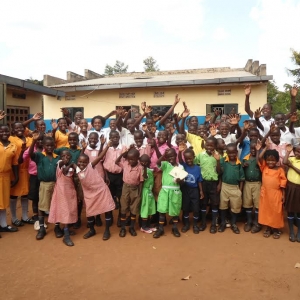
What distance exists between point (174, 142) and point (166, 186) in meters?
1.03

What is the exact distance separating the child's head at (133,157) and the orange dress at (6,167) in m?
1.58

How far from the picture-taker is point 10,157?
3.77 meters

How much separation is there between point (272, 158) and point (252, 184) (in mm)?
471

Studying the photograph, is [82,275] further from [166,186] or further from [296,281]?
[296,281]

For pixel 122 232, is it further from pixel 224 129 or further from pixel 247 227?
pixel 224 129

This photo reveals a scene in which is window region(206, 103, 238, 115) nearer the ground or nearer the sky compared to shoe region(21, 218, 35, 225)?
nearer the sky

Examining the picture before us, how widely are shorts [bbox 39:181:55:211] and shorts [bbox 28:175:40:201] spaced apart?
0.23m

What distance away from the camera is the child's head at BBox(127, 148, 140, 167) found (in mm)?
3721

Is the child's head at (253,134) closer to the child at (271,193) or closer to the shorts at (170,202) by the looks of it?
the child at (271,193)

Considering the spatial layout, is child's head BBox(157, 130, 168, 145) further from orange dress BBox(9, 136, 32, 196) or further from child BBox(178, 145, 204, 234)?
orange dress BBox(9, 136, 32, 196)

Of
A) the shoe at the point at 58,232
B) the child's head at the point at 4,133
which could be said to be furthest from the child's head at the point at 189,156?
the child's head at the point at 4,133

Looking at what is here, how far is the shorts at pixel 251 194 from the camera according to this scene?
3899mm

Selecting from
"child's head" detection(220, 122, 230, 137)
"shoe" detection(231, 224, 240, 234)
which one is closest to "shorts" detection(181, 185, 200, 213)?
"shoe" detection(231, 224, 240, 234)

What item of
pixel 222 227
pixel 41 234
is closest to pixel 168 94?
pixel 222 227
